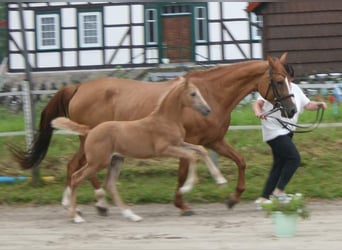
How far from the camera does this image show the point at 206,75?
34.7 feet

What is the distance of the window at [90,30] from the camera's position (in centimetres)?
2892

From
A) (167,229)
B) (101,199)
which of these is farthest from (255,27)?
(167,229)

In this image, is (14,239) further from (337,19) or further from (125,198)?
(337,19)

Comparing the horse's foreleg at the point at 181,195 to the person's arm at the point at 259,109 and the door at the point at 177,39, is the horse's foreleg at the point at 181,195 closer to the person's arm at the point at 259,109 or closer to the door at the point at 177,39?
the person's arm at the point at 259,109

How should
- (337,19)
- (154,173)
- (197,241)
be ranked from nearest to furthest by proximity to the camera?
(197,241)
(154,173)
(337,19)

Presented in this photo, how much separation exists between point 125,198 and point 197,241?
10.2 ft

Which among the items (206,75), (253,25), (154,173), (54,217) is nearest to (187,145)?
(206,75)

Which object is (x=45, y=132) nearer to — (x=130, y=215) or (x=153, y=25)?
(x=130, y=215)

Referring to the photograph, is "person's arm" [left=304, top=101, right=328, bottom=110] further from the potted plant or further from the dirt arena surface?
the potted plant

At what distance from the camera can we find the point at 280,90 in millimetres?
10148

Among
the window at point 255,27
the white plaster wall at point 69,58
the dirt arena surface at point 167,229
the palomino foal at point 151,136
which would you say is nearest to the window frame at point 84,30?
the white plaster wall at point 69,58

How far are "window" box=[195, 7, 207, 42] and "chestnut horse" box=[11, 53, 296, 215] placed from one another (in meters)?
17.5

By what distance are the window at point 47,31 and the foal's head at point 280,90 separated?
19760 mm

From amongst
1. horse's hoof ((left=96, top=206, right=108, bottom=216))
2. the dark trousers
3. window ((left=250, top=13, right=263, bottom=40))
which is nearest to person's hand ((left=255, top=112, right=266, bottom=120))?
the dark trousers
